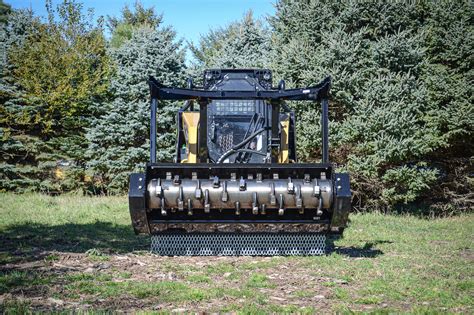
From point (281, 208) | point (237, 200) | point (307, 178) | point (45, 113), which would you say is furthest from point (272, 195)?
point (45, 113)

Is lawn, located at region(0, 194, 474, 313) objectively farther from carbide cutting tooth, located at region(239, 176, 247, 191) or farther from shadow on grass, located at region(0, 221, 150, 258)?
carbide cutting tooth, located at region(239, 176, 247, 191)

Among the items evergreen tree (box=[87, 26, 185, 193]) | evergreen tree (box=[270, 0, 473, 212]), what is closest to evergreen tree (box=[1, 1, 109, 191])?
evergreen tree (box=[87, 26, 185, 193])

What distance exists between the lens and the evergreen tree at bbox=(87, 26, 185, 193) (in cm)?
1783

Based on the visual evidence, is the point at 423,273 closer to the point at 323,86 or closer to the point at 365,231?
the point at 323,86

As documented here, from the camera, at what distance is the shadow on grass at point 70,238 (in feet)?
25.4

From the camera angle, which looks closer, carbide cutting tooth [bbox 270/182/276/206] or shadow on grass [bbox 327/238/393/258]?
carbide cutting tooth [bbox 270/182/276/206]

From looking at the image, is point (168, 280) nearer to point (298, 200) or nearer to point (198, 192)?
point (198, 192)

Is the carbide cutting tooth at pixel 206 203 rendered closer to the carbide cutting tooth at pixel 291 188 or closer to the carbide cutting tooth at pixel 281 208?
the carbide cutting tooth at pixel 281 208

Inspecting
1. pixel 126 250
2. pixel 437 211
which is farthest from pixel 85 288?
pixel 437 211

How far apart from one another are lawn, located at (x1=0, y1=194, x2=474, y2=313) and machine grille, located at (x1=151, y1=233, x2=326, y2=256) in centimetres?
14

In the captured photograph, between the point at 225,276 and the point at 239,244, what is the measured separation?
4.03 feet

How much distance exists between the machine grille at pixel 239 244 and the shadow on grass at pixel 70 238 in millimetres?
853

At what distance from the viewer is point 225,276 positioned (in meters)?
6.18

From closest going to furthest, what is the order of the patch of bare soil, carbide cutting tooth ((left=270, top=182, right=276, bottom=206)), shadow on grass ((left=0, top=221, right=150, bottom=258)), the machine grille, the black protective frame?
the patch of bare soil → carbide cutting tooth ((left=270, top=182, right=276, bottom=206)) → the black protective frame → the machine grille → shadow on grass ((left=0, top=221, right=150, bottom=258))
